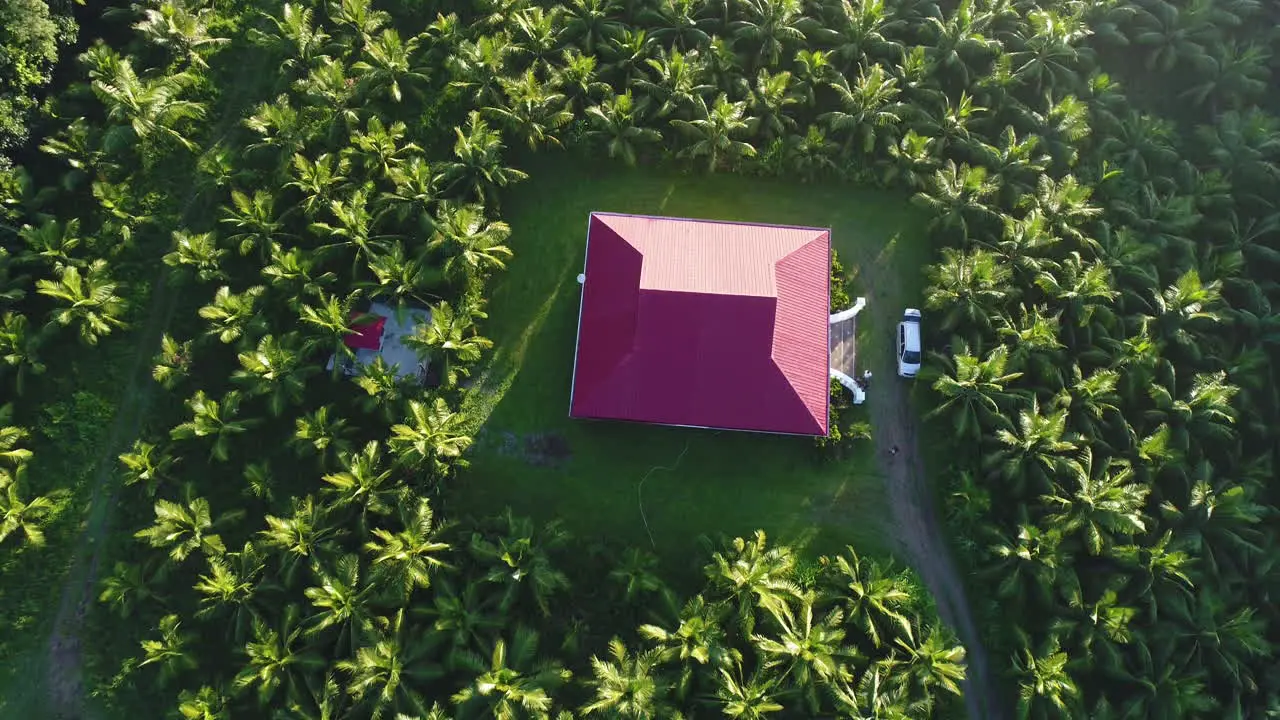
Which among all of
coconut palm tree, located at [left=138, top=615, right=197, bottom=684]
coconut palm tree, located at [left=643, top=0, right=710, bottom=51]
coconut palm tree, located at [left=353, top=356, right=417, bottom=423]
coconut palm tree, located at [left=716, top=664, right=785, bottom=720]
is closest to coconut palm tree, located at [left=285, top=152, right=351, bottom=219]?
coconut palm tree, located at [left=353, top=356, right=417, bottom=423]

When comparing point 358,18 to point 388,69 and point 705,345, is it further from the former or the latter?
point 705,345

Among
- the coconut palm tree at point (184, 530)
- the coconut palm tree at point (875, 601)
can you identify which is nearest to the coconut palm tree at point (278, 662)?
the coconut palm tree at point (184, 530)

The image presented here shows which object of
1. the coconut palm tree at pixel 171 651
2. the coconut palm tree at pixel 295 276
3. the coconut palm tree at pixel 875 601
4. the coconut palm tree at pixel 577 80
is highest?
the coconut palm tree at pixel 577 80

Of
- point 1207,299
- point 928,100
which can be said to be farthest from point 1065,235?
point 928,100

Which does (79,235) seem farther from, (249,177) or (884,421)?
(884,421)

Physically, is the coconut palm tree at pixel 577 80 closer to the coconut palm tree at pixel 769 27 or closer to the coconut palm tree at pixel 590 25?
the coconut palm tree at pixel 590 25

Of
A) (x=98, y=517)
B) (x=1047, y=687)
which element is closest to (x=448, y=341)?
(x=98, y=517)
